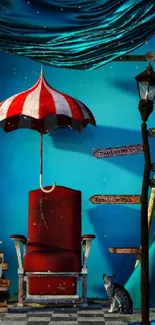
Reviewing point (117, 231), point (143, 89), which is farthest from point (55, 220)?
point (143, 89)

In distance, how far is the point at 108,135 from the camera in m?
5.76

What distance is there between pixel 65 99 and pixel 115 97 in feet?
2.89

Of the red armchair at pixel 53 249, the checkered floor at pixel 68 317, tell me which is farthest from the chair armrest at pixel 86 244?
the checkered floor at pixel 68 317

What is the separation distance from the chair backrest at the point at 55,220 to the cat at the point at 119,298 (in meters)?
0.53

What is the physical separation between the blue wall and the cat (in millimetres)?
693

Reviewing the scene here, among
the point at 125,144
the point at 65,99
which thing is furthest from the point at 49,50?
the point at 125,144

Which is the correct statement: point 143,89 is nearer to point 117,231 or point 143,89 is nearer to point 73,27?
point 73,27

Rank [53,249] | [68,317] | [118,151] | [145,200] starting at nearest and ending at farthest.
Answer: [145,200] → [68,317] → [53,249] → [118,151]

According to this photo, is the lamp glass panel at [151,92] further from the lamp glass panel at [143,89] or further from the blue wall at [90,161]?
the blue wall at [90,161]

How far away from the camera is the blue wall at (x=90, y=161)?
569cm

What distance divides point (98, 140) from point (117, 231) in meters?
0.99

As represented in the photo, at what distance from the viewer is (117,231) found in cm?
569

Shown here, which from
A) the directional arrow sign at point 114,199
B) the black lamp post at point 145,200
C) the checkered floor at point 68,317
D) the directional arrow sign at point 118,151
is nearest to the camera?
the black lamp post at point 145,200

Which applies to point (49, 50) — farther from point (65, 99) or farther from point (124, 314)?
point (124, 314)
